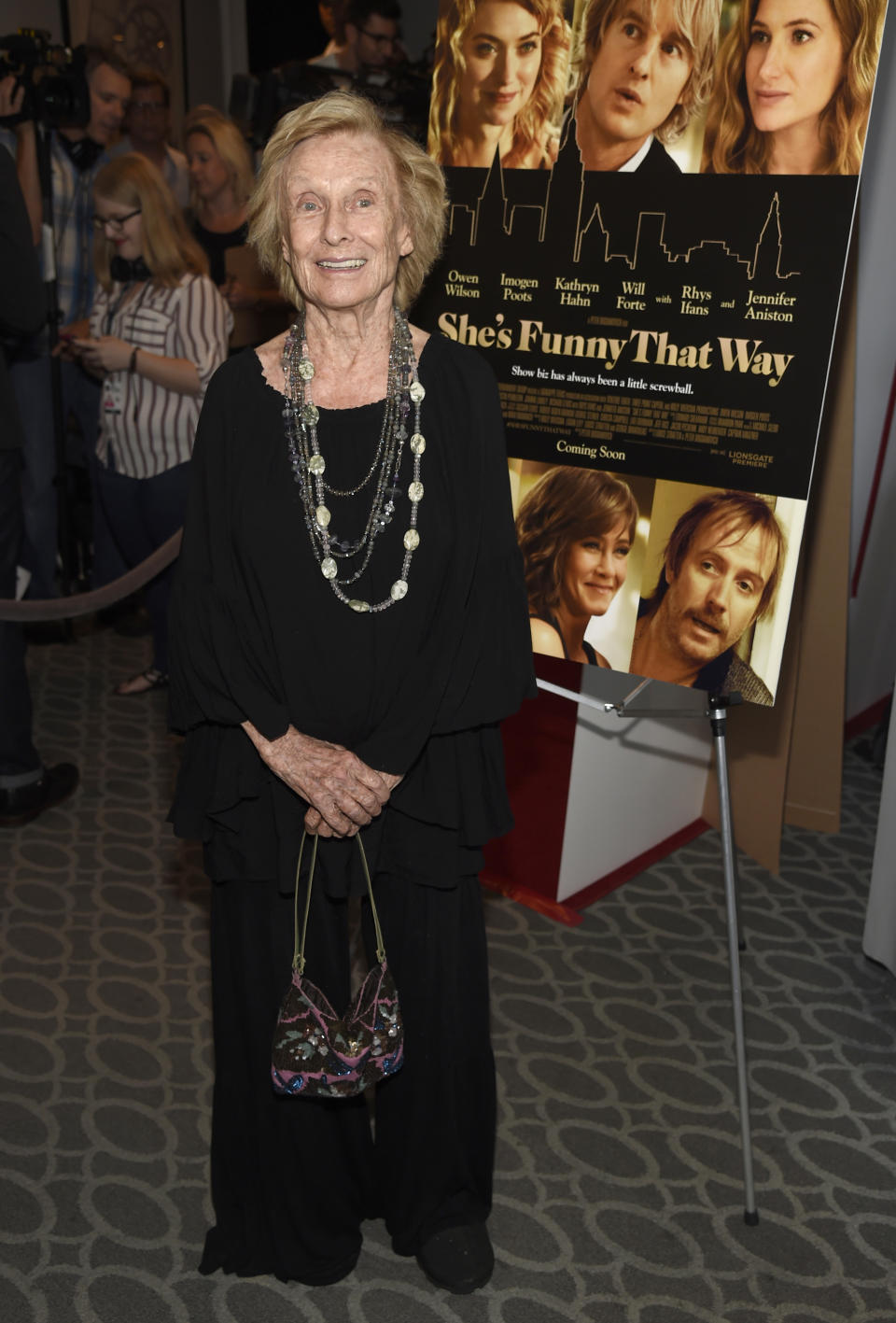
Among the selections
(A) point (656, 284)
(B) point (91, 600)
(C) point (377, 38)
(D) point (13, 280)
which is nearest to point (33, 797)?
(B) point (91, 600)

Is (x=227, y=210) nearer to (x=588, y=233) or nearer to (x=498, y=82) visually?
(x=498, y=82)

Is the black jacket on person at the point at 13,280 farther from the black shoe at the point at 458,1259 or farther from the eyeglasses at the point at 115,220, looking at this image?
the black shoe at the point at 458,1259

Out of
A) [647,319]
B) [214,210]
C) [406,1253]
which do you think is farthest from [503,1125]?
[214,210]

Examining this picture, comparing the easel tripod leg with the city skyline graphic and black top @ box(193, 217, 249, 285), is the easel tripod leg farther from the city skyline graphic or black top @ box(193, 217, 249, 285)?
black top @ box(193, 217, 249, 285)

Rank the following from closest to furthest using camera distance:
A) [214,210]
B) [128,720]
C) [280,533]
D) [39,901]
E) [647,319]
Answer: [280,533] → [647,319] → [39,901] → [128,720] → [214,210]

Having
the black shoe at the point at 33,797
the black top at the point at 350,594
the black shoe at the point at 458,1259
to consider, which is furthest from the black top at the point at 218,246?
the black shoe at the point at 458,1259

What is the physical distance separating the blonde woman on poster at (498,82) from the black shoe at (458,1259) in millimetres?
1919

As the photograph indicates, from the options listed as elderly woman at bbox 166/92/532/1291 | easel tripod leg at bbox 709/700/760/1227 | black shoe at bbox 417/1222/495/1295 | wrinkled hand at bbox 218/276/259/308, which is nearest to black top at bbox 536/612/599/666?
easel tripod leg at bbox 709/700/760/1227

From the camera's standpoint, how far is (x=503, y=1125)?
8.23 ft

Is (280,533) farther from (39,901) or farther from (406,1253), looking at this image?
(39,901)

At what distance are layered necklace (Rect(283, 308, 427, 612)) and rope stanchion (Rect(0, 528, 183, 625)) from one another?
145 cm

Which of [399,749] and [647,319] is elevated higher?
[647,319]

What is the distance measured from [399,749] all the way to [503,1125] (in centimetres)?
114

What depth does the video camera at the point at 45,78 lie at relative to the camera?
420cm
